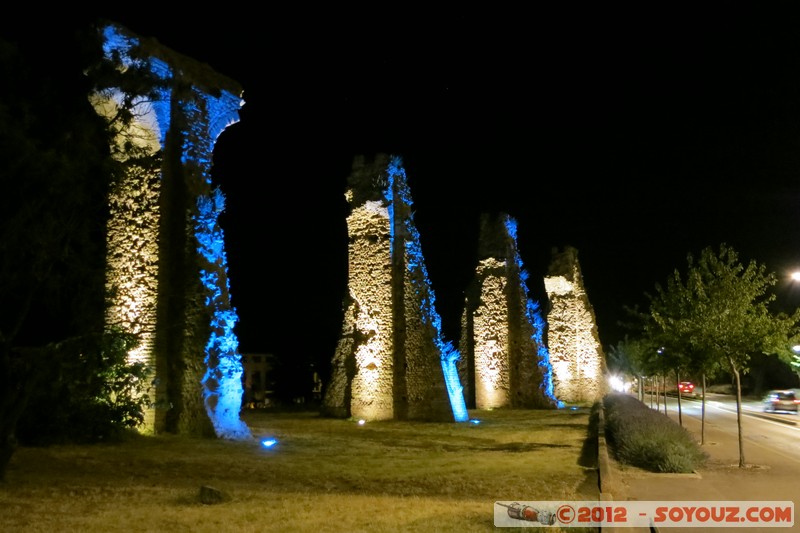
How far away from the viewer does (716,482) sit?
39.5 ft

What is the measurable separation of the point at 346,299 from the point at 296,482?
53.3 feet

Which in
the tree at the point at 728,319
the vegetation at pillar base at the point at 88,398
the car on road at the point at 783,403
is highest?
the tree at the point at 728,319

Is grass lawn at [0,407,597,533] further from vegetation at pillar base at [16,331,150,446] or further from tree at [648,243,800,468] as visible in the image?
tree at [648,243,800,468]

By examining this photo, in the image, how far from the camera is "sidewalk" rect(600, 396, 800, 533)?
10.4m

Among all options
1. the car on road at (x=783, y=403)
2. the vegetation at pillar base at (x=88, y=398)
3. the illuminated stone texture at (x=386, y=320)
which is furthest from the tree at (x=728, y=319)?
the car on road at (x=783, y=403)

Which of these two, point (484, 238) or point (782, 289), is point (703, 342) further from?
point (782, 289)

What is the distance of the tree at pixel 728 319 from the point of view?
50.7ft

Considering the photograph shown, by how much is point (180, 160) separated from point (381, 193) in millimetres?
9598

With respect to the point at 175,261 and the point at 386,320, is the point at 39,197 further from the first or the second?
the point at 386,320

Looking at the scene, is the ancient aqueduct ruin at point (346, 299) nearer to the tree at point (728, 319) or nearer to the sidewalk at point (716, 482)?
the sidewalk at point (716, 482)

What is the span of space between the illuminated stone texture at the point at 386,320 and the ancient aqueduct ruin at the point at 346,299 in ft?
0.16

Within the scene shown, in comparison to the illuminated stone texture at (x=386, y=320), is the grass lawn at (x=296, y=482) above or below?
below

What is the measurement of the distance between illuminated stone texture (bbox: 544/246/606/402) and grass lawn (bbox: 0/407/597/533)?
79.8 feet

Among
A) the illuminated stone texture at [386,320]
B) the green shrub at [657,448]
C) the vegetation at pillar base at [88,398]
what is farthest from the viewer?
the illuminated stone texture at [386,320]
